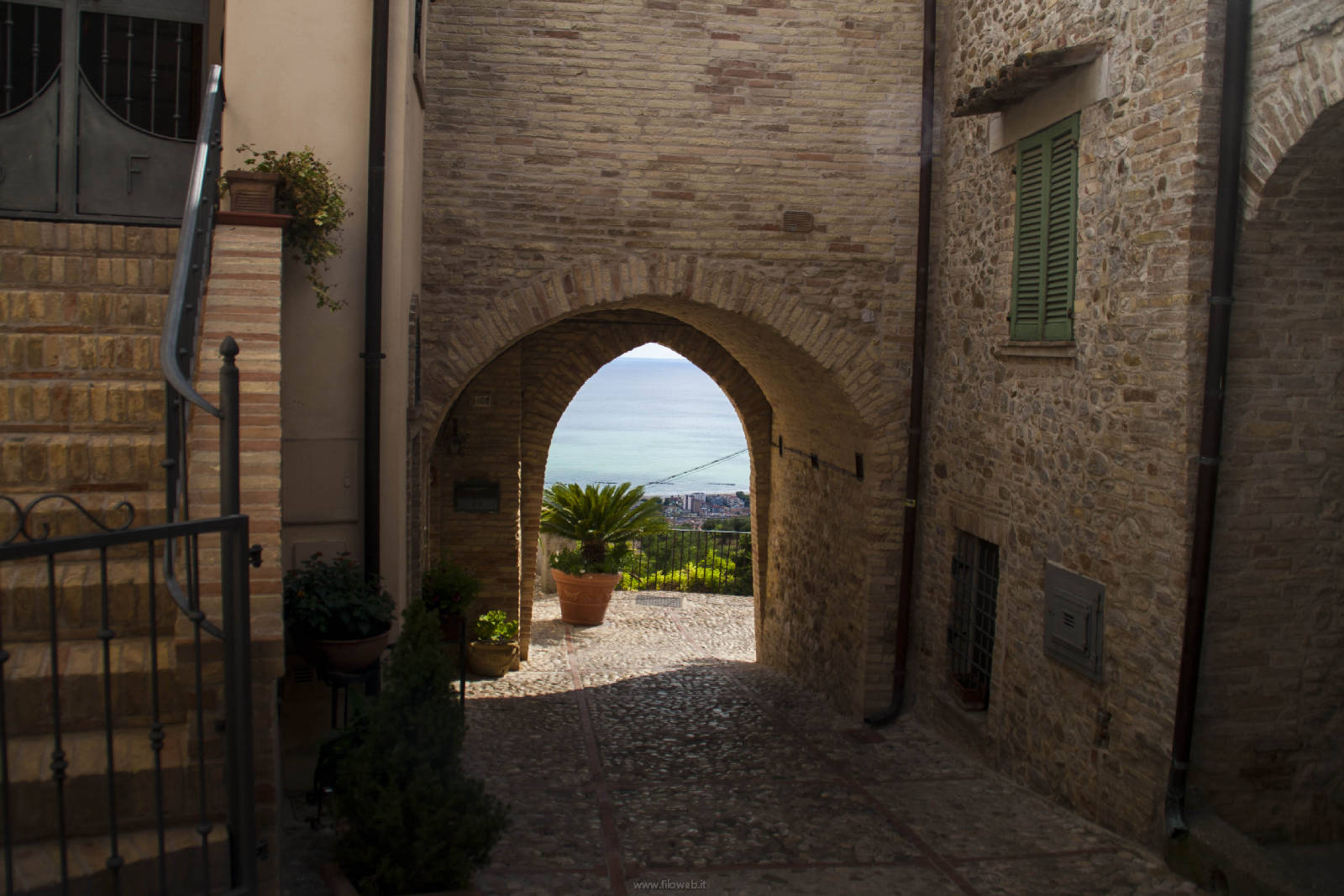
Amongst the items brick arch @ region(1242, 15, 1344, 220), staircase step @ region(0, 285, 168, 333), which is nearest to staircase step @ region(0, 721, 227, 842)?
staircase step @ region(0, 285, 168, 333)

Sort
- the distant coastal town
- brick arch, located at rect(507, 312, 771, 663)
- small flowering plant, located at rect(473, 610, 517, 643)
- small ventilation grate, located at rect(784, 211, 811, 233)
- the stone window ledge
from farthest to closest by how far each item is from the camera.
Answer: the distant coastal town, brick arch, located at rect(507, 312, 771, 663), small flowering plant, located at rect(473, 610, 517, 643), small ventilation grate, located at rect(784, 211, 811, 233), the stone window ledge

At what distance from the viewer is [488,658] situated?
11.0 m

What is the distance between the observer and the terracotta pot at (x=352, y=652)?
5422 millimetres

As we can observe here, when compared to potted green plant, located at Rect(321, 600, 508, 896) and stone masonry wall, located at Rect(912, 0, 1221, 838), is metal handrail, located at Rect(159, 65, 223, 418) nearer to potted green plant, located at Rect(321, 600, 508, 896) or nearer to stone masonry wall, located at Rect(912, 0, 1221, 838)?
potted green plant, located at Rect(321, 600, 508, 896)

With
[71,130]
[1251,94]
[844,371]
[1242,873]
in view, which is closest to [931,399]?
[844,371]

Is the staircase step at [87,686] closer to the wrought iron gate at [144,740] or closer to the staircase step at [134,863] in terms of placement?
the wrought iron gate at [144,740]

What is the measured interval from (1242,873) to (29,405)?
18.3 feet

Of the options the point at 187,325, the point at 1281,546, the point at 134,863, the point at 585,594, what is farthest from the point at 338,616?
the point at 585,594

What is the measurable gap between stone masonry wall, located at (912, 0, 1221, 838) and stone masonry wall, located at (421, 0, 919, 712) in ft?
1.74

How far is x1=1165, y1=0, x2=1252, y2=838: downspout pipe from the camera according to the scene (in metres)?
4.96

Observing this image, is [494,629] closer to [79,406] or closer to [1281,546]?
[79,406]

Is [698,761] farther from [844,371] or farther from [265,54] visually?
[265,54]

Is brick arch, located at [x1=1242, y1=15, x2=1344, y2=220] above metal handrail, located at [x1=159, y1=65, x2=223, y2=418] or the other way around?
above

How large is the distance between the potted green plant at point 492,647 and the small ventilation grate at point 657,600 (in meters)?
5.28
